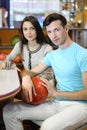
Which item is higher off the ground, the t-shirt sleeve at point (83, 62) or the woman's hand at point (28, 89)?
the t-shirt sleeve at point (83, 62)

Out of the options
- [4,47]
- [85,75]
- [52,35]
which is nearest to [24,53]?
[52,35]

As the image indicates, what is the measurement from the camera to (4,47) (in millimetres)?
5500

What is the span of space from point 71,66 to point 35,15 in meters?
4.19

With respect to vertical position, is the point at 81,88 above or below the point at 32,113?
above

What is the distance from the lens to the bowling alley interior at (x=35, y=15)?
17.8 feet

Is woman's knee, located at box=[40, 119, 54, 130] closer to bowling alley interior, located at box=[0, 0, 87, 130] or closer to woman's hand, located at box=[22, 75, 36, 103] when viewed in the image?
woman's hand, located at box=[22, 75, 36, 103]

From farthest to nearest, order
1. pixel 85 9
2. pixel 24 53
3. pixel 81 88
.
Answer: pixel 85 9, pixel 24 53, pixel 81 88

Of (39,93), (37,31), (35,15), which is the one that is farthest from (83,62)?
(35,15)

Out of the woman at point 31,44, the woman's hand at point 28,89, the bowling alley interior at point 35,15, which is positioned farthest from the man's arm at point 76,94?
the bowling alley interior at point 35,15

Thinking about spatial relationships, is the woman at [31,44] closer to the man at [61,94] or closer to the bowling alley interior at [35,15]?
the man at [61,94]

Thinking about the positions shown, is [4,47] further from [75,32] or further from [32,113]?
[32,113]

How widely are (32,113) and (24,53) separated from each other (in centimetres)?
142

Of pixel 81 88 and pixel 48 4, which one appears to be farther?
pixel 48 4

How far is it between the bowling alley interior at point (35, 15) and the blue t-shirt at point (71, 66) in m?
3.16
